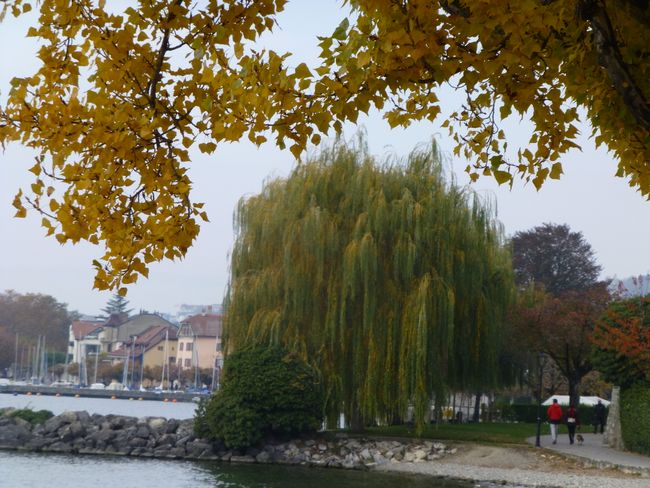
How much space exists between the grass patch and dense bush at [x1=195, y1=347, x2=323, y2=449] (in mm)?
3348

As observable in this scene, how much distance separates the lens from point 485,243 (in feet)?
90.2

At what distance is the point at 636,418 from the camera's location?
24.5m

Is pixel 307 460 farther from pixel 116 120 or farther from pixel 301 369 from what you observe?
pixel 116 120

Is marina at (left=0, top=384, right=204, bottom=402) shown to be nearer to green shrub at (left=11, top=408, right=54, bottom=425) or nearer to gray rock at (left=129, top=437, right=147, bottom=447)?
green shrub at (left=11, top=408, right=54, bottom=425)

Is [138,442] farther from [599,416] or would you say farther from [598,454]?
[599,416]

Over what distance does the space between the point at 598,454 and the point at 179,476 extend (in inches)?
406

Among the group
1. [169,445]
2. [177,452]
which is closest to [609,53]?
[177,452]

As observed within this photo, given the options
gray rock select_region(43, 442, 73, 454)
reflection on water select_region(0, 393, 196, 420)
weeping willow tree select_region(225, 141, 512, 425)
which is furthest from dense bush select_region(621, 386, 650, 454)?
reflection on water select_region(0, 393, 196, 420)


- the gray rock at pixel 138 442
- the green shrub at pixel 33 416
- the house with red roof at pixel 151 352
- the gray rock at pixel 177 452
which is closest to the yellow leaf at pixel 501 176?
the gray rock at pixel 177 452

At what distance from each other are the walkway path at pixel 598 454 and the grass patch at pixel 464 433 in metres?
0.72

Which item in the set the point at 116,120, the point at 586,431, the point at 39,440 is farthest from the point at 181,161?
the point at 586,431

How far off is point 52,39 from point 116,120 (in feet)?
2.00

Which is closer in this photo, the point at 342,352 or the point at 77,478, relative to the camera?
the point at 77,478

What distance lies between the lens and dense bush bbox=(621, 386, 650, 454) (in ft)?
78.4
